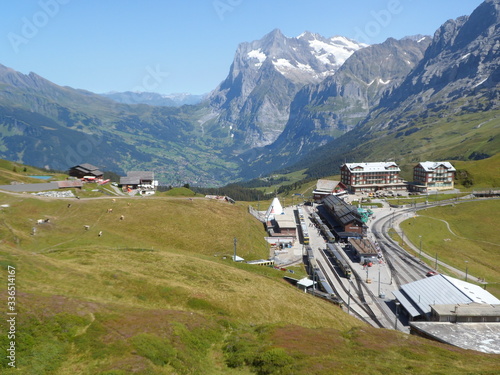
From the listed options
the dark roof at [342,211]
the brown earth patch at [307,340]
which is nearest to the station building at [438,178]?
the dark roof at [342,211]

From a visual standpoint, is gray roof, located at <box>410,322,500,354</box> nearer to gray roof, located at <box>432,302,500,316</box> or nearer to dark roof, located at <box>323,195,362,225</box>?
gray roof, located at <box>432,302,500,316</box>

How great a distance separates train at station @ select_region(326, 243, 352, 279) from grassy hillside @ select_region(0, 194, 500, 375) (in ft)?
78.4

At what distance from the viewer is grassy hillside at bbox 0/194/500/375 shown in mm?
32812

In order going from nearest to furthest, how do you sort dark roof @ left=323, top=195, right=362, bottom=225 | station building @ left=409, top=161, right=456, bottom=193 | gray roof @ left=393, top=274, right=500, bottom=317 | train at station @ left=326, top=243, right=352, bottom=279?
gray roof @ left=393, top=274, right=500, bottom=317, train at station @ left=326, top=243, right=352, bottom=279, dark roof @ left=323, top=195, right=362, bottom=225, station building @ left=409, top=161, right=456, bottom=193

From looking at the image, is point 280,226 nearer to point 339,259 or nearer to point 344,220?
point 344,220

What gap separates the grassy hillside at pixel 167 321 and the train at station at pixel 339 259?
940 inches

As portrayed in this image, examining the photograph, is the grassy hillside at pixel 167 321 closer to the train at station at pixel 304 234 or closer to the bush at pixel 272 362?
the bush at pixel 272 362

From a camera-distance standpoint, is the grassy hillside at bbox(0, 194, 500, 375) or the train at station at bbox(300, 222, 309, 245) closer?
the grassy hillside at bbox(0, 194, 500, 375)

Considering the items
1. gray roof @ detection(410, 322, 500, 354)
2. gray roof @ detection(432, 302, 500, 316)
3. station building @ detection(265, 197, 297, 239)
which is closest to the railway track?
gray roof @ detection(410, 322, 500, 354)

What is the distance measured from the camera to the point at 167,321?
41.2 metres

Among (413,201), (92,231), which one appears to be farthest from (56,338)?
(413,201)

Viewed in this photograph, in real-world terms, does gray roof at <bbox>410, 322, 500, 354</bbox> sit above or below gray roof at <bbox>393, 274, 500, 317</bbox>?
below

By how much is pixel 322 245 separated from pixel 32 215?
3645 inches

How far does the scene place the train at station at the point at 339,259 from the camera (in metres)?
94.7
